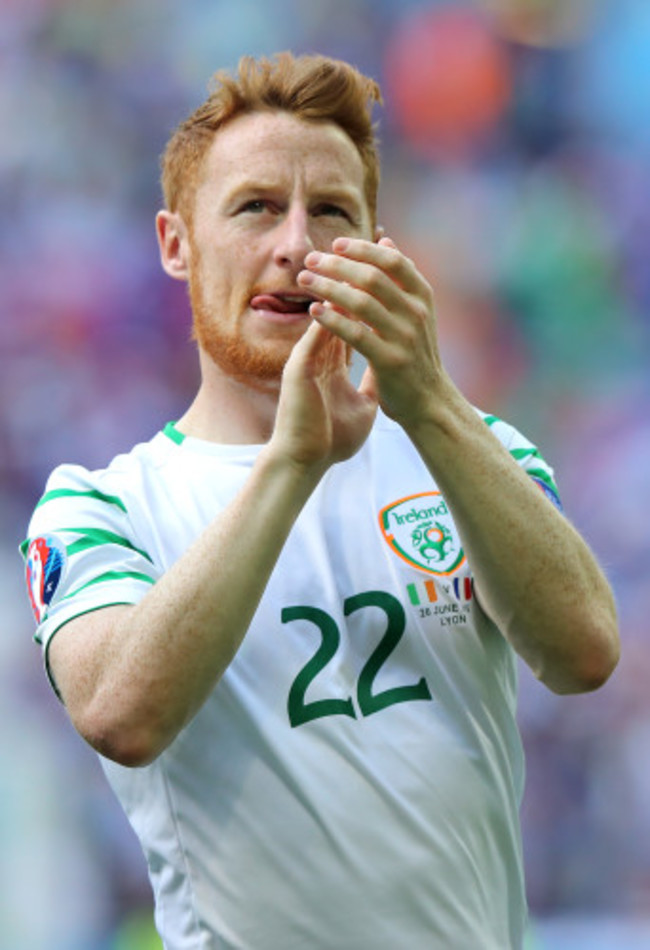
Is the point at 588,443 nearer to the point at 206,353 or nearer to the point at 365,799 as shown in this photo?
the point at 206,353

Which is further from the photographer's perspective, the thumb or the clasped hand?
the thumb

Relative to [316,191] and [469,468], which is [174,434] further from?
[469,468]

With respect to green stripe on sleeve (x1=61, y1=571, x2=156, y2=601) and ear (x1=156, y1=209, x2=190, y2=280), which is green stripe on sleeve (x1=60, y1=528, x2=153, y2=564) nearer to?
green stripe on sleeve (x1=61, y1=571, x2=156, y2=601)

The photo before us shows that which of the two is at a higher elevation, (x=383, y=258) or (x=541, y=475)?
Answer: (x=383, y=258)

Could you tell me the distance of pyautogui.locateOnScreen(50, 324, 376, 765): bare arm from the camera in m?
1.71

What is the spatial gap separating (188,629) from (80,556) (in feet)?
0.98

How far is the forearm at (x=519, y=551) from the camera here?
1.75 meters

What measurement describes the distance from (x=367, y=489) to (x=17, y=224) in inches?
142

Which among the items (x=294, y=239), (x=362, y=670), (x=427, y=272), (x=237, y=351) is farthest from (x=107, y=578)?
(x=427, y=272)

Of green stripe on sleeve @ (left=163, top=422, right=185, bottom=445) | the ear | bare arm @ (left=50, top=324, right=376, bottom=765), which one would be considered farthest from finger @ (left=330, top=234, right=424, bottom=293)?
the ear

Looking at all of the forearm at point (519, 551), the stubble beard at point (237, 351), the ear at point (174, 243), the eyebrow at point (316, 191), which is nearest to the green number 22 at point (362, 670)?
the forearm at point (519, 551)

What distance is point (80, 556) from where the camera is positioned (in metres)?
1.94

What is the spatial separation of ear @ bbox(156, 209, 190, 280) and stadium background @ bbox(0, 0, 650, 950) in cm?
246

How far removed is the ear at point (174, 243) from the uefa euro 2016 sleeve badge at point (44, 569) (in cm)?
63
